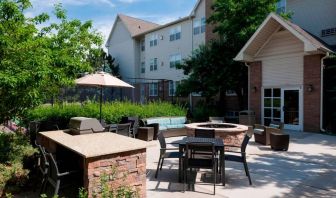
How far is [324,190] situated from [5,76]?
7046 millimetres

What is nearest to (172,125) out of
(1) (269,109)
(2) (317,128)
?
(1) (269,109)

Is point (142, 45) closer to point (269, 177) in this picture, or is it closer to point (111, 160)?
point (269, 177)

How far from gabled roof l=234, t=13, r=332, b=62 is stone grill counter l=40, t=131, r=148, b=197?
37.0 ft

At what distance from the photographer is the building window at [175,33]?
2617 centimetres

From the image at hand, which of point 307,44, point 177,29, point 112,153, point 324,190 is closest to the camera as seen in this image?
point 112,153

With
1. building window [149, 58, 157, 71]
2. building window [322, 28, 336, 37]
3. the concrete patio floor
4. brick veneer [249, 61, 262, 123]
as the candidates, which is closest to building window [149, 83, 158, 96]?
building window [149, 58, 157, 71]

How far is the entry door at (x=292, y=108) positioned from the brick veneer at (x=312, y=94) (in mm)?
378

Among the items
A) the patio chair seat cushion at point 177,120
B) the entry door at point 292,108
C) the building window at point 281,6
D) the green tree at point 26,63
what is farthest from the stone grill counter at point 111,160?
the building window at point 281,6

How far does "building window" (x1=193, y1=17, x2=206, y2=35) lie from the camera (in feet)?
77.5

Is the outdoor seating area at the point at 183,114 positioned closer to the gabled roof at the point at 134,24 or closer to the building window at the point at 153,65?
the building window at the point at 153,65

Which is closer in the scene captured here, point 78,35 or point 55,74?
point 55,74

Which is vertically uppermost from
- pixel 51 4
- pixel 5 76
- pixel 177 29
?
pixel 177 29

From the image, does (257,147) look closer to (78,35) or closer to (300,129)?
(300,129)

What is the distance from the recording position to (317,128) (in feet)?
44.3
